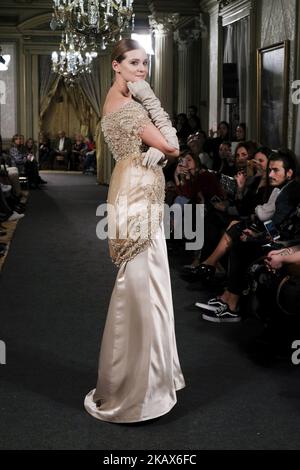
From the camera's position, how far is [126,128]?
9.73ft

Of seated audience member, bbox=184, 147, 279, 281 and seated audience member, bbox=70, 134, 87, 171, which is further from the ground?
seated audience member, bbox=70, 134, 87, 171

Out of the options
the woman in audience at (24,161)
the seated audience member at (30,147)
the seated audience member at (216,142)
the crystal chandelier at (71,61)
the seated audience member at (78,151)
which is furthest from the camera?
the seated audience member at (78,151)

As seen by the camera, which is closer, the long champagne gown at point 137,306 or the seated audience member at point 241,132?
the long champagne gown at point 137,306

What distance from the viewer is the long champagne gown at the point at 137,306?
10.1 ft

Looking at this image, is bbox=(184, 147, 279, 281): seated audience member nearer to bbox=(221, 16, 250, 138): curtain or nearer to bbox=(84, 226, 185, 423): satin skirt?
bbox=(84, 226, 185, 423): satin skirt

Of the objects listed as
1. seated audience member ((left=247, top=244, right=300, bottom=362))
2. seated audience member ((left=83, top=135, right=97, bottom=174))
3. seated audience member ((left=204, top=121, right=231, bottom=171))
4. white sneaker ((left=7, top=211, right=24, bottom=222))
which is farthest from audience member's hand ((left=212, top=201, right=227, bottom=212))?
seated audience member ((left=83, top=135, right=97, bottom=174))

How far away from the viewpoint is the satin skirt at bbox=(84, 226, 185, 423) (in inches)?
121

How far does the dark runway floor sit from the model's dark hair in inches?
60.7

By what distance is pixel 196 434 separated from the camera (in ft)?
9.80

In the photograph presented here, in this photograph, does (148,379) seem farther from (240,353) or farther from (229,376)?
(240,353)

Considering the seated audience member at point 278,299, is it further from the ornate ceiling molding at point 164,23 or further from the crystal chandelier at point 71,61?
the crystal chandelier at point 71,61

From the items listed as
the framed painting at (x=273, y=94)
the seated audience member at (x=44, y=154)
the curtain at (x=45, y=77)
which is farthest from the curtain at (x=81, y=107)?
the framed painting at (x=273, y=94)

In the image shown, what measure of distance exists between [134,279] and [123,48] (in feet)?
3.15

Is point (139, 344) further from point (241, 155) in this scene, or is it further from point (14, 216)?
point (14, 216)
